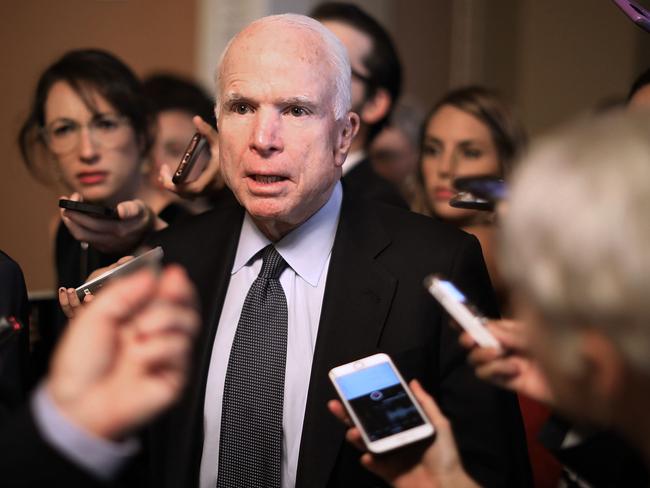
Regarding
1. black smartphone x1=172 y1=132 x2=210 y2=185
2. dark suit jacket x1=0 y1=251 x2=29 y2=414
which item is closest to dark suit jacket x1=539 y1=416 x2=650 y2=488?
dark suit jacket x1=0 y1=251 x2=29 y2=414

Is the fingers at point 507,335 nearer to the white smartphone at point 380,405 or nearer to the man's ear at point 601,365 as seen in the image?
the white smartphone at point 380,405

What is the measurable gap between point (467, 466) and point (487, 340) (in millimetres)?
435

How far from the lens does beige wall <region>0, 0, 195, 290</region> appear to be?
4043mm

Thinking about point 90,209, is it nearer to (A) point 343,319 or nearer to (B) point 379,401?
(A) point 343,319

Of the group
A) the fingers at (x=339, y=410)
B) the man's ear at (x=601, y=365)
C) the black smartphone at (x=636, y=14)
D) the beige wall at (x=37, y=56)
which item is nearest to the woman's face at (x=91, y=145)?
the beige wall at (x=37, y=56)

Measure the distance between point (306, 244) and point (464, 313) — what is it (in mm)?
607

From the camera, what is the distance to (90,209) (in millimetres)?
2074

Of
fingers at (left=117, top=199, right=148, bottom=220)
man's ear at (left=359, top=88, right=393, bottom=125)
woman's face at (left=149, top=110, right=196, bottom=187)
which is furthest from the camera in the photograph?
woman's face at (left=149, top=110, right=196, bottom=187)

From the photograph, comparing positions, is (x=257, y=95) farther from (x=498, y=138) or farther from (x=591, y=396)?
(x=498, y=138)

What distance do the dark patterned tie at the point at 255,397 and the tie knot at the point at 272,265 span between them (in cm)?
4

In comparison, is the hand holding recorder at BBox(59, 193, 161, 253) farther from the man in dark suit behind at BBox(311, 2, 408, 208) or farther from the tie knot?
the man in dark suit behind at BBox(311, 2, 408, 208)

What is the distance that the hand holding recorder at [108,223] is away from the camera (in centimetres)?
210

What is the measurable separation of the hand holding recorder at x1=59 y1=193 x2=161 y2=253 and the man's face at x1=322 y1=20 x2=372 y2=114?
1.00 metres

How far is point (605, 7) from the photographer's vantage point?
4328mm
